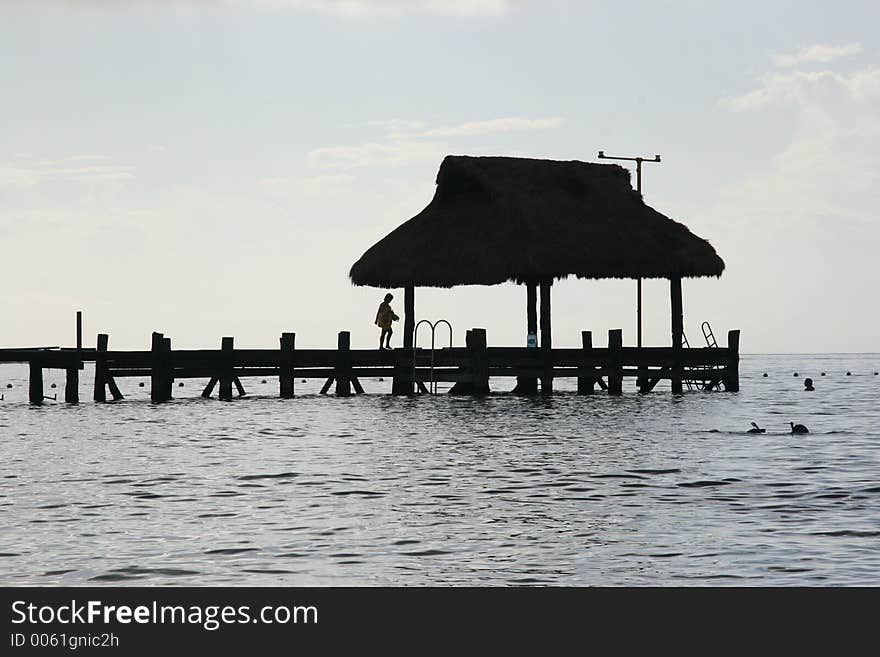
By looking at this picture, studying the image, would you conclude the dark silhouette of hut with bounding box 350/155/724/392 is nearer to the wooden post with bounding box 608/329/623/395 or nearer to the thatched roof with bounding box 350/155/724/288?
the thatched roof with bounding box 350/155/724/288

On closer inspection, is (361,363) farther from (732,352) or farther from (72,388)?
(732,352)

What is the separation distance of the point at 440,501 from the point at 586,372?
60.7ft

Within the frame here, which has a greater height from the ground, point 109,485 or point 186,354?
point 186,354

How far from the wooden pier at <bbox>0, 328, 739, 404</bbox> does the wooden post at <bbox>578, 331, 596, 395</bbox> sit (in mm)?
36

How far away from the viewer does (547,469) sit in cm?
1614

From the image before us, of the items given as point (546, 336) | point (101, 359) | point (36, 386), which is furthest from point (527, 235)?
point (36, 386)

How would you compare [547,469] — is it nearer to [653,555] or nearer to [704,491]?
[704,491]

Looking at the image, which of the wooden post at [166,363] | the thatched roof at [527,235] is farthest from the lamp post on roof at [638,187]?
the wooden post at [166,363]

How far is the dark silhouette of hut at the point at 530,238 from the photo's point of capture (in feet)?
102

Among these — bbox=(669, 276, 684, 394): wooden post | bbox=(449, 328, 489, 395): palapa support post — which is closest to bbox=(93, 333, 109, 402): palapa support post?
bbox=(449, 328, 489, 395): palapa support post

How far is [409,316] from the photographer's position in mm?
31453

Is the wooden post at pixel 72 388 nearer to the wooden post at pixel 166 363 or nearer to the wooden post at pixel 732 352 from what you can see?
the wooden post at pixel 166 363

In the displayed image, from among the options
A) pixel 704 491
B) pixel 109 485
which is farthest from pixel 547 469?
pixel 109 485
